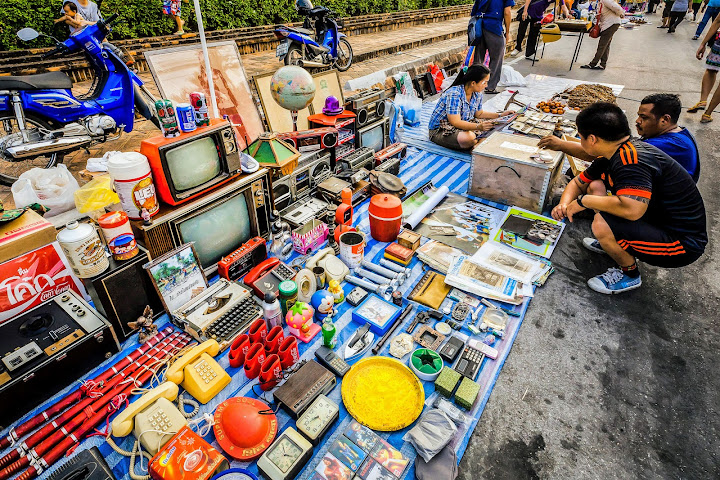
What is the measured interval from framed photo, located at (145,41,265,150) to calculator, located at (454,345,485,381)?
9.80ft

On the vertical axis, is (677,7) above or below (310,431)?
above

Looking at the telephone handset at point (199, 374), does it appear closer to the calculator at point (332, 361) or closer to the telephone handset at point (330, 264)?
the calculator at point (332, 361)

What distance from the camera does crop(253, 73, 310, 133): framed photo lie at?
410cm

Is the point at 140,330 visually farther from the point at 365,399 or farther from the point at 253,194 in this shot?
the point at 365,399

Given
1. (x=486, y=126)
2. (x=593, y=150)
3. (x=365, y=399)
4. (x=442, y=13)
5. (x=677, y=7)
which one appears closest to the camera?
(x=365, y=399)

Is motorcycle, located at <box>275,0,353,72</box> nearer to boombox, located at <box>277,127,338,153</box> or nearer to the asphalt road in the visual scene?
boombox, located at <box>277,127,338,153</box>

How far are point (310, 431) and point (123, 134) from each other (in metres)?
4.71

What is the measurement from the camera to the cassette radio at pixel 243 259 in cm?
277

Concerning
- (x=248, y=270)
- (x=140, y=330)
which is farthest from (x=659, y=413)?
(x=140, y=330)

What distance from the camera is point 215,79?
4188 mm

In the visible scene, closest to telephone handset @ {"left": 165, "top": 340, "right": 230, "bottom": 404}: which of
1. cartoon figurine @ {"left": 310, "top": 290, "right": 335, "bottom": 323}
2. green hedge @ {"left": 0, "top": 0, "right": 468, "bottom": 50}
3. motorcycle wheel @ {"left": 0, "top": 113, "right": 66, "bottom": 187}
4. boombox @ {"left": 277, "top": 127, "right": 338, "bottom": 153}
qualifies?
cartoon figurine @ {"left": 310, "top": 290, "right": 335, "bottom": 323}

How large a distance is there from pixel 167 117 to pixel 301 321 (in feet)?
5.13

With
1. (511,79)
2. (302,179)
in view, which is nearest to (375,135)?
(302,179)

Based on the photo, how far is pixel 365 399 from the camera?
2109 mm
